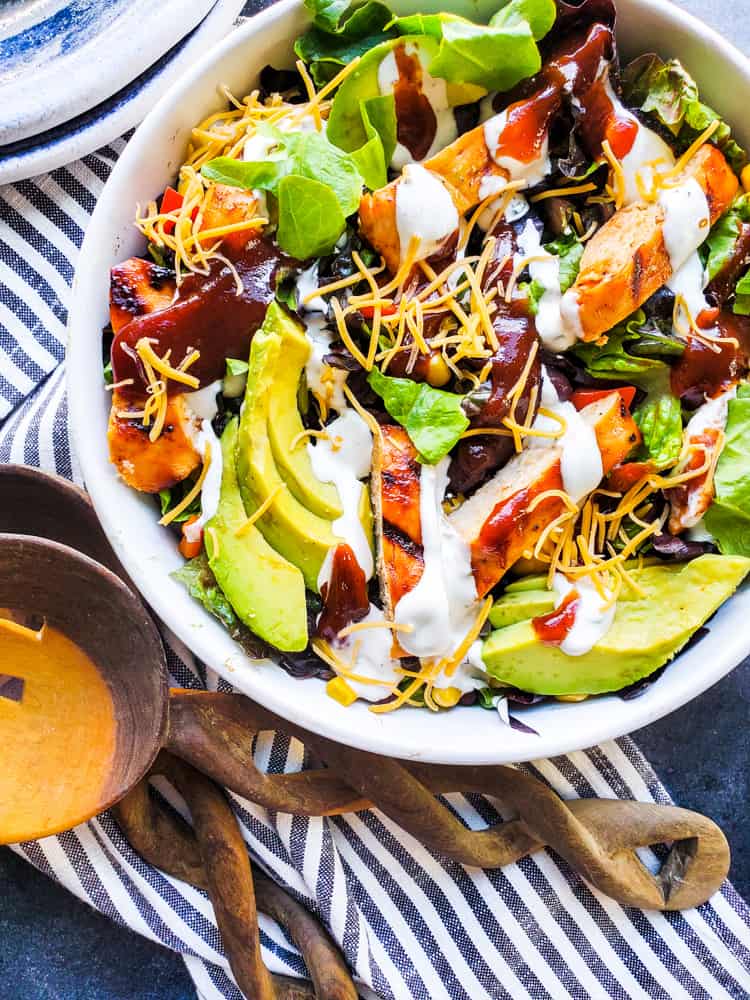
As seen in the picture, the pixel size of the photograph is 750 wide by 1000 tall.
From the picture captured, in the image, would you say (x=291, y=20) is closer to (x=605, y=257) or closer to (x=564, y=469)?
(x=605, y=257)

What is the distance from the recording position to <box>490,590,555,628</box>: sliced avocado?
2.44m

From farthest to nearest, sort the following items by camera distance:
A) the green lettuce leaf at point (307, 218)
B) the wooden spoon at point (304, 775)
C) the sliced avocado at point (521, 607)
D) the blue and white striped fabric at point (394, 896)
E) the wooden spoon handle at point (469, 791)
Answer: the blue and white striped fabric at point (394, 896) < the wooden spoon handle at point (469, 791) < the wooden spoon at point (304, 775) < the sliced avocado at point (521, 607) < the green lettuce leaf at point (307, 218)

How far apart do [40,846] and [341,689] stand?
3.70 ft

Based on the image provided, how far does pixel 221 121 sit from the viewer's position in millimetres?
2566

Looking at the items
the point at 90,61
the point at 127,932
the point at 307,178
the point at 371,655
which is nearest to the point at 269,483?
the point at 371,655

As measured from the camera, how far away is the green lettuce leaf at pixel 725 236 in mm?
2467

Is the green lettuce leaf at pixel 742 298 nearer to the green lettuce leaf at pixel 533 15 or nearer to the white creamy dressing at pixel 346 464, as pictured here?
the green lettuce leaf at pixel 533 15

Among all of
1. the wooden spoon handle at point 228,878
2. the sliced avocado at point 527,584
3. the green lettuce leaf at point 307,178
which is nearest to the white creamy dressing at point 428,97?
the green lettuce leaf at point 307,178

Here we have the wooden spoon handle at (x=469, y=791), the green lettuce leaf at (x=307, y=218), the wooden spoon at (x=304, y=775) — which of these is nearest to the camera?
the green lettuce leaf at (x=307, y=218)

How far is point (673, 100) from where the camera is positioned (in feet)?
8.09

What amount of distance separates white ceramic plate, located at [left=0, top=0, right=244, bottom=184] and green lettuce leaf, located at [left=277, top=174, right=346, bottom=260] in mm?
904

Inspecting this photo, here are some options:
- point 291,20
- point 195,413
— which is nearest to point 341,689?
point 195,413

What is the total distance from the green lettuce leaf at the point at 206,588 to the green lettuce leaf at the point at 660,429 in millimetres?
1007

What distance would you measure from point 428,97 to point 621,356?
0.72 m
